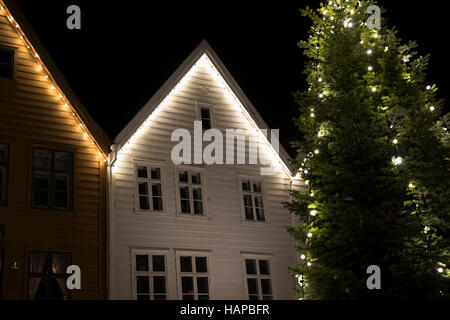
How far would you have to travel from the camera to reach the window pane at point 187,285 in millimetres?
15719

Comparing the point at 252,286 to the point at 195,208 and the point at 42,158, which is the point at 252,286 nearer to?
the point at 195,208

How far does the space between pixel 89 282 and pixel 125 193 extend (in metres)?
2.82

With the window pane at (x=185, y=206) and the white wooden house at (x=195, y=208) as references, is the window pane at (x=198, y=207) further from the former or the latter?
the window pane at (x=185, y=206)

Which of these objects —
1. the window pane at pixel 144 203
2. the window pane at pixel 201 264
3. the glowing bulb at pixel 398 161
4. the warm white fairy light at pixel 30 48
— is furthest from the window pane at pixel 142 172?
the glowing bulb at pixel 398 161

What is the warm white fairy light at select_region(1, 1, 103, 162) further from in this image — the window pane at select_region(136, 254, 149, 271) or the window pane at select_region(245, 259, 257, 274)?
the window pane at select_region(245, 259, 257, 274)

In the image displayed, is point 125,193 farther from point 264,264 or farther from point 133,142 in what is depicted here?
point 264,264

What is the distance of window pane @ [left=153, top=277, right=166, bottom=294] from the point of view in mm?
15301

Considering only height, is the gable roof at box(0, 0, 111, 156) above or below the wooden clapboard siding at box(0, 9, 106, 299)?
above

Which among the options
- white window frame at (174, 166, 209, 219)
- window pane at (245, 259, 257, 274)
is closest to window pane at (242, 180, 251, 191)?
white window frame at (174, 166, 209, 219)

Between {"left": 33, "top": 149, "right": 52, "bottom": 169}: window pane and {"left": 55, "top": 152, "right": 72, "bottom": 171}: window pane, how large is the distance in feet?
0.68

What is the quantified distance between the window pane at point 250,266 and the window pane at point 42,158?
7.06m

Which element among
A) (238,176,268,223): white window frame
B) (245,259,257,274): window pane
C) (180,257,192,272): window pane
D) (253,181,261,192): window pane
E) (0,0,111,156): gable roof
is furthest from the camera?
(253,181,261,192): window pane

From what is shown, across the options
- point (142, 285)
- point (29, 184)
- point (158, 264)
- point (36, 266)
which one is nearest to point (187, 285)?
point (158, 264)
